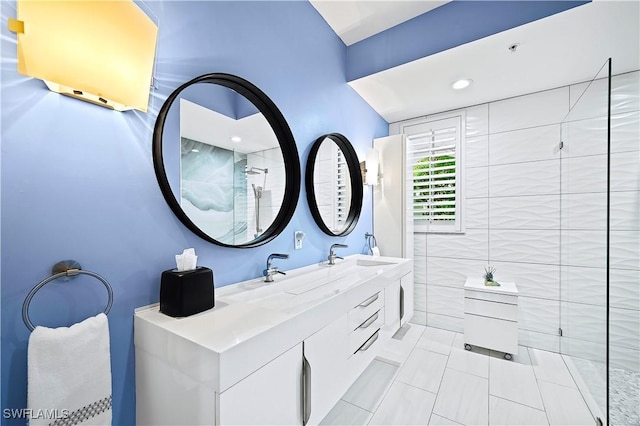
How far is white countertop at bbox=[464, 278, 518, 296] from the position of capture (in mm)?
2299

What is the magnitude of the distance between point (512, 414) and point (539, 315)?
1.22 m

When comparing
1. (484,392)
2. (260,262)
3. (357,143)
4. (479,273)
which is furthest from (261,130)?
(479,273)

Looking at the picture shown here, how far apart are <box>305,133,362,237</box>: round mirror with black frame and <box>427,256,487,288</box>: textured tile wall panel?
1.15m

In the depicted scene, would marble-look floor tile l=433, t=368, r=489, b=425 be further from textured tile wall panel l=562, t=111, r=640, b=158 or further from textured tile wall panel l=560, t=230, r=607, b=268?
textured tile wall panel l=562, t=111, r=640, b=158

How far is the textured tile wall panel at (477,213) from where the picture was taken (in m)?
2.68

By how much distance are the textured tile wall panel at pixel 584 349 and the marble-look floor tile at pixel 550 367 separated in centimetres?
11

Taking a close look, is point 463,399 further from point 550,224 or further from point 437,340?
point 550,224

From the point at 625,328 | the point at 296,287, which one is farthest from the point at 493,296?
the point at 296,287

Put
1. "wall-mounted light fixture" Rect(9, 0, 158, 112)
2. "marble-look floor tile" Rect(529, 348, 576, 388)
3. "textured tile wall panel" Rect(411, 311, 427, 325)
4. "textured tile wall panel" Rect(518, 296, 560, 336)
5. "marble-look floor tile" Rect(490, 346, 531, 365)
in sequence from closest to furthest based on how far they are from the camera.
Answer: "wall-mounted light fixture" Rect(9, 0, 158, 112) → "marble-look floor tile" Rect(529, 348, 576, 388) → "marble-look floor tile" Rect(490, 346, 531, 365) → "textured tile wall panel" Rect(518, 296, 560, 336) → "textured tile wall panel" Rect(411, 311, 427, 325)

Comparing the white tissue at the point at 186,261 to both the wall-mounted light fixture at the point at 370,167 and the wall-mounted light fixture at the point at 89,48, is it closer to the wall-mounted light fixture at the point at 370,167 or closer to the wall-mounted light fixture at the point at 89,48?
the wall-mounted light fixture at the point at 89,48

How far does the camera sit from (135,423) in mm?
963

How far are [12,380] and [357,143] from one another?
2540mm

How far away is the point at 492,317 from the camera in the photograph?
2.33 m

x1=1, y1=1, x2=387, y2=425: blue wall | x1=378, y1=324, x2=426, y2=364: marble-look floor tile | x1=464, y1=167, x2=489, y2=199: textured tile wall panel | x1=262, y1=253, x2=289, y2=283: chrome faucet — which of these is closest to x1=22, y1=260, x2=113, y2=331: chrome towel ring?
x1=1, y1=1, x2=387, y2=425: blue wall
